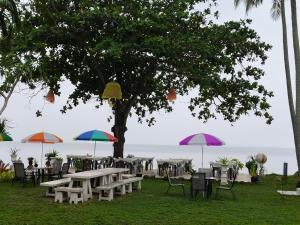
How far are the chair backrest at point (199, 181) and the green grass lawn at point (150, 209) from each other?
39cm

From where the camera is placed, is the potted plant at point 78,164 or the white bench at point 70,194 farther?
the potted plant at point 78,164

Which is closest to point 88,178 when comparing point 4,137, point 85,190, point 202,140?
point 85,190

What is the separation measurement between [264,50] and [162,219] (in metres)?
11.9

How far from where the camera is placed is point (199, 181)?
12.7 m

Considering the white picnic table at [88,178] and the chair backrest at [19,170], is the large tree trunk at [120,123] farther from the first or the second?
the white picnic table at [88,178]

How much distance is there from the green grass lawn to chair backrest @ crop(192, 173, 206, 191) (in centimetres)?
39

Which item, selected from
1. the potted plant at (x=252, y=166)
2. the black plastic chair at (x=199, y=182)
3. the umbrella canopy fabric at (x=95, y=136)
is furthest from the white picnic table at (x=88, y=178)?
the potted plant at (x=252, y=166)

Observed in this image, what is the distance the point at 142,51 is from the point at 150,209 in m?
8.97

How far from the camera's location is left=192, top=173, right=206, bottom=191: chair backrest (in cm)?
1264

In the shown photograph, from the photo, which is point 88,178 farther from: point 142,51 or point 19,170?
point 142,51

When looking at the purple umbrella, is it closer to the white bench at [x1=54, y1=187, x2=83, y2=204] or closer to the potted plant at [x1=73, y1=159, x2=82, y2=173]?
the white bench at [x1=54, y1=187, x2=83, y2=204]

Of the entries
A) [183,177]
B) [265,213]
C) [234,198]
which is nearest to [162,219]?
[265,213]

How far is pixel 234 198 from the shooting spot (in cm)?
1337

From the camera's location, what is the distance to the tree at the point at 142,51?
55.2 feet
